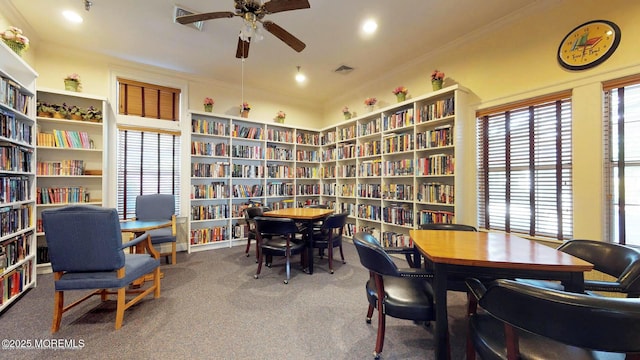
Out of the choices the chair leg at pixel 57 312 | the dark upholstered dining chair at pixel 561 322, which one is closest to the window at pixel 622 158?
the dark upholstered dining chair at pixel 561 322

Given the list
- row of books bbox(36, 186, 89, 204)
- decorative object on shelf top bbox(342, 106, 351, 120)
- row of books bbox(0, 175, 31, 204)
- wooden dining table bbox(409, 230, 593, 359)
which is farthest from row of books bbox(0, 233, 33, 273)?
decorative object on shelf top bbox(342, 106, 351, 120)

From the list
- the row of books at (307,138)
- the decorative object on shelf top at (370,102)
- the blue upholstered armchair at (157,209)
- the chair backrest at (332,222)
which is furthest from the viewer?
the row of books at (307,138)

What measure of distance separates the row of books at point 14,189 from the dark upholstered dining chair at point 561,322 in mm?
3982

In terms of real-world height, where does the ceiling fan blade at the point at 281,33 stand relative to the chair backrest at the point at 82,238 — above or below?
above

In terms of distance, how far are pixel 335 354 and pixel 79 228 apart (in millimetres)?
2194

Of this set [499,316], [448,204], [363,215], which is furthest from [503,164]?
[499,316]

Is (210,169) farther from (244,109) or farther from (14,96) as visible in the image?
(14,96)

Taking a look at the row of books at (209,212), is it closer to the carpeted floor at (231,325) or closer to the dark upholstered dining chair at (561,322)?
the carpeted floor at (231,325)

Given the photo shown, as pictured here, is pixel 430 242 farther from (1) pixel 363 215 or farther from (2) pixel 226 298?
(1) pixel 363 215

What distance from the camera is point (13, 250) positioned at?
2.44 meters

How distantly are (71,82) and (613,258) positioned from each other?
6.16 m

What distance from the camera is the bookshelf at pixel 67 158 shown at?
329 cm

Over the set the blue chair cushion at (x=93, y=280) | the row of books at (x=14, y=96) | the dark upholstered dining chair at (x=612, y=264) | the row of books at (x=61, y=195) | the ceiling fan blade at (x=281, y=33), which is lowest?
the blue chair cushion at (x=93, y=280)

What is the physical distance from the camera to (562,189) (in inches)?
101
